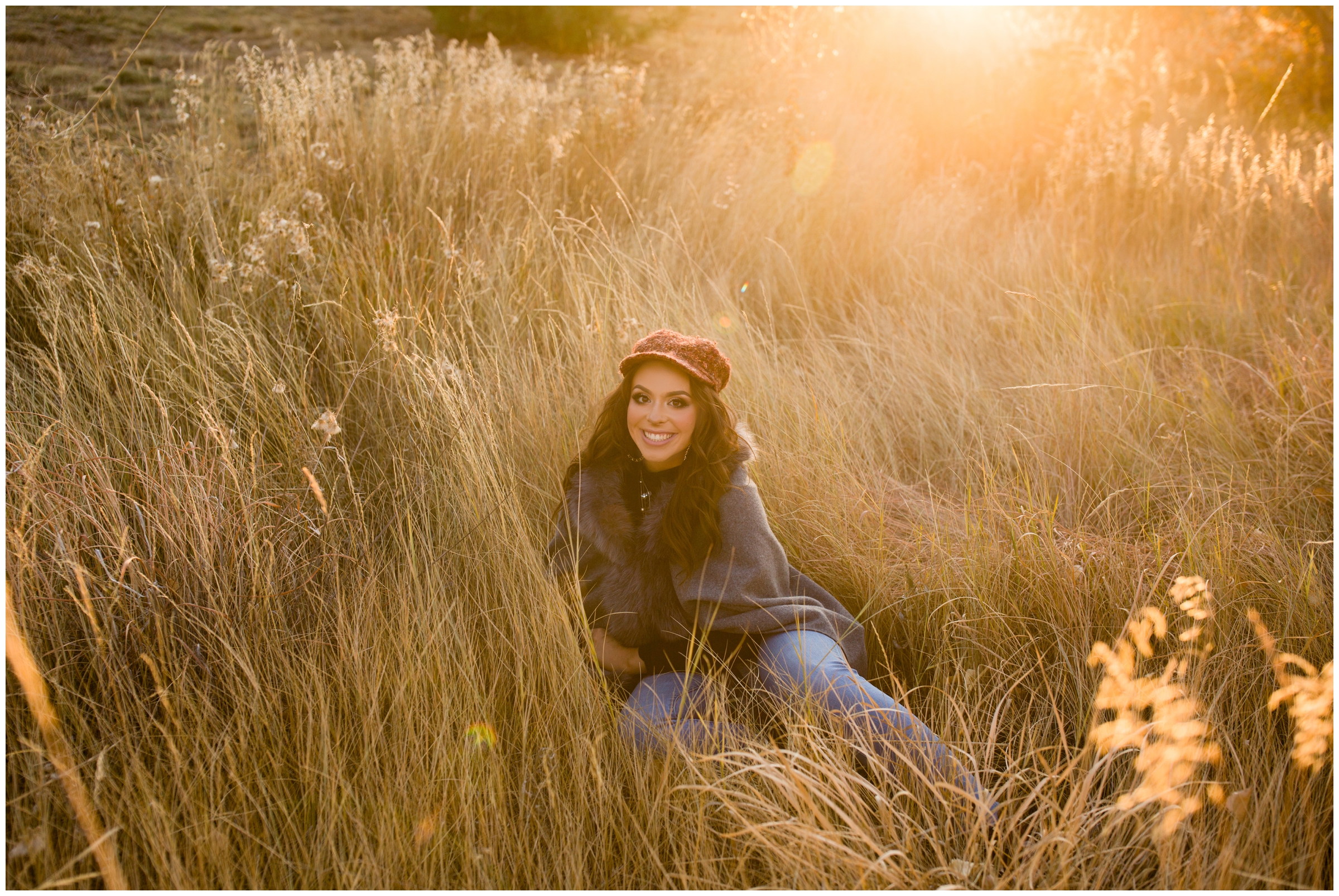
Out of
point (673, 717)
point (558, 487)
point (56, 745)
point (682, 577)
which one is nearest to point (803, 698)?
point (673, 717)

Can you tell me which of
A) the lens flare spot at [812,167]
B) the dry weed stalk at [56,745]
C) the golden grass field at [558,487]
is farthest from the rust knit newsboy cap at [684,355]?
the lens flare spot at [812,167]

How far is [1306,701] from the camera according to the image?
1675mm

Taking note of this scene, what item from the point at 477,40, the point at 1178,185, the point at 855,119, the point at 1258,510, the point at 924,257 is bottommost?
the point at 1258,510

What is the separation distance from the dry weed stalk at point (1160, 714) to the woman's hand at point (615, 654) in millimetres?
1131

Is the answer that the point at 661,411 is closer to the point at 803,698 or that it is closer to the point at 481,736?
the point at 803,698

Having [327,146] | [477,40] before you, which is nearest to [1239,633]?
[327,146]

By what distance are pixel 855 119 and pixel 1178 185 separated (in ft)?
7.72

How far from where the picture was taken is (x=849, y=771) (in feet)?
5.02

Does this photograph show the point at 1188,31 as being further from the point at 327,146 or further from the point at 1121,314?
the point at 327,146

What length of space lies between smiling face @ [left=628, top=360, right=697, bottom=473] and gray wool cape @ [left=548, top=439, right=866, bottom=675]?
5.6 inches

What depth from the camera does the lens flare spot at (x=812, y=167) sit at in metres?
4.81

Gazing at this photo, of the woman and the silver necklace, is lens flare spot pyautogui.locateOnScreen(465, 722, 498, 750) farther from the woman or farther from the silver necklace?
the silver necklace

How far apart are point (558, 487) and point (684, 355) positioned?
772 mm

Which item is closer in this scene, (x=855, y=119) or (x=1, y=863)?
(x=1, y=863)
